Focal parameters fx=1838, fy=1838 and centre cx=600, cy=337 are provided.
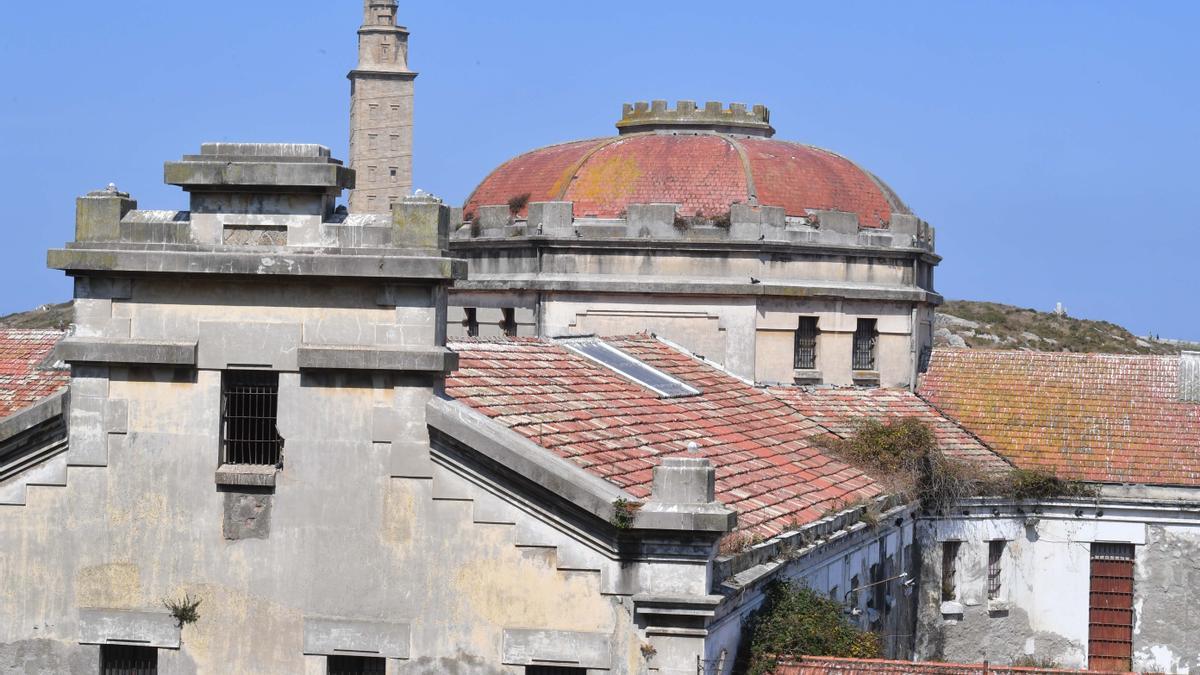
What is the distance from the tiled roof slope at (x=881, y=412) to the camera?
33.7 metres

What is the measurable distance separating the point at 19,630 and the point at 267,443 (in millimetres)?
3073

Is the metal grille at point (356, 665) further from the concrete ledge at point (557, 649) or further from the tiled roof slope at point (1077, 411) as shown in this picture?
the tiled roof slope at point (1077, 411)

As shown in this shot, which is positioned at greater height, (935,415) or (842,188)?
(842,188)

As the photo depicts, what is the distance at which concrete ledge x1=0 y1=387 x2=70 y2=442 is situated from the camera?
1789 cm

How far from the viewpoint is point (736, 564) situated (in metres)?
18.8

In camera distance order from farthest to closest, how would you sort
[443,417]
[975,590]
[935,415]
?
[935,415], [975,590], [443,417]

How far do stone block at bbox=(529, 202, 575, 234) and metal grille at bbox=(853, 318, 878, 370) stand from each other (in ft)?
20.6

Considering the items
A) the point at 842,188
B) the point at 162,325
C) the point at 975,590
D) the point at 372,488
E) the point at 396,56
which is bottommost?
the point at 975,590

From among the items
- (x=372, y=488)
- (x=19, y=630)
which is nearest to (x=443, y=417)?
(x=372, y=488)

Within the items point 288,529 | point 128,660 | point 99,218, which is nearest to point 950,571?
point 288,529

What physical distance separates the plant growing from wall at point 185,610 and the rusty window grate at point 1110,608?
845 inches

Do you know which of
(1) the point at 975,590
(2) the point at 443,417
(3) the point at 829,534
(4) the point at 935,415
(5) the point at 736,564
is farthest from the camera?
(4) the point at 935,415

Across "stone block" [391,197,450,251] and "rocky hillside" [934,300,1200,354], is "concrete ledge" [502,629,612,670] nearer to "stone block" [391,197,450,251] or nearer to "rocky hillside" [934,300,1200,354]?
"stone block" [391,197,450,251]

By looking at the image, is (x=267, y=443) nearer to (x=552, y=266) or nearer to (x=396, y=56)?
(x=552, y=266)
